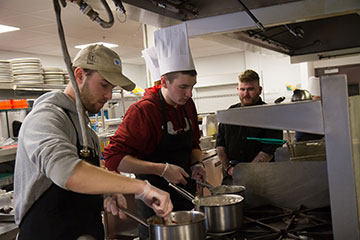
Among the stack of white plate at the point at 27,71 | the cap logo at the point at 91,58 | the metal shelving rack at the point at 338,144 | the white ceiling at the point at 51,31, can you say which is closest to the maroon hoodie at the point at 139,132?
the cap logo at the point at 91,58

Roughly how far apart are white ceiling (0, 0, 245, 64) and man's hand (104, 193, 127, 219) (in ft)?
8.76

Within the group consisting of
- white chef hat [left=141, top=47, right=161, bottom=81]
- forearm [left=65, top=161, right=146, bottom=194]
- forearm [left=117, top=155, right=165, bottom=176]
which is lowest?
forearm [left=117, top=155, right=165, bottom=176]

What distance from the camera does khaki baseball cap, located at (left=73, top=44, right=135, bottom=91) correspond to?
4.91ft

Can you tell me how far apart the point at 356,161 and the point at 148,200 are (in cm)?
67

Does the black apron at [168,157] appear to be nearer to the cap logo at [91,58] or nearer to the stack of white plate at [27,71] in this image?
the cap logo at [91,58]

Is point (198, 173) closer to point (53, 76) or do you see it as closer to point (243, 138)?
point (243, 138)

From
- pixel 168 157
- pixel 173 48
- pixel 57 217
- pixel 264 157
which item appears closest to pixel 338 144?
pixel 57 217

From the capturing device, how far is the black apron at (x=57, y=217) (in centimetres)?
141

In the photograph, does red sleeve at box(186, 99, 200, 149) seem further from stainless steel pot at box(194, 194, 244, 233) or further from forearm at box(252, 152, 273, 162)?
stainless steel pot at box(194, 194, 244, 233)

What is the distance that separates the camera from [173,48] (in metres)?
2.07

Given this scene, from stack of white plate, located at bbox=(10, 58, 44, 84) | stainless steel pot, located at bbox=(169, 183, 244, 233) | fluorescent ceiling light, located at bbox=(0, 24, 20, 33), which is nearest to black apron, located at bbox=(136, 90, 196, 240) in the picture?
stainless steel pot, located at bbox=(169, 183, 244, 233)

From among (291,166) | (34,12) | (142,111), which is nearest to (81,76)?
(142,111)

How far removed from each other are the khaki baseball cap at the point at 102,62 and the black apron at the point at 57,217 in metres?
0.20

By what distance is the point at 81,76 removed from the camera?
1.53 metres
